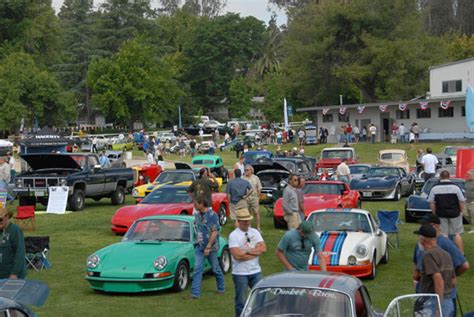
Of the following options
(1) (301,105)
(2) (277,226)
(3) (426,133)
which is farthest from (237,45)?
(2) (277,226)

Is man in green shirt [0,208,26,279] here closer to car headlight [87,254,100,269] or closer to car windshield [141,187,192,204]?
car headlight [87,254,100,269]

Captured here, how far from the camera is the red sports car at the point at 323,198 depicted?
20.5 m

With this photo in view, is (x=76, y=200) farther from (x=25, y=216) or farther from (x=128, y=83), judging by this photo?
(x=128, y=83)

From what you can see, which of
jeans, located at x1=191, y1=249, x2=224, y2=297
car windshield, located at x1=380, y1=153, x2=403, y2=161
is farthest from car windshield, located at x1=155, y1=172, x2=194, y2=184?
car windshield, located at x1=380, y1=153, x2=403, y2=161

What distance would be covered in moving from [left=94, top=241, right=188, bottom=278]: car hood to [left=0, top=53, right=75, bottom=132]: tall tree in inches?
2187

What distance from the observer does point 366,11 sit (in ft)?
230

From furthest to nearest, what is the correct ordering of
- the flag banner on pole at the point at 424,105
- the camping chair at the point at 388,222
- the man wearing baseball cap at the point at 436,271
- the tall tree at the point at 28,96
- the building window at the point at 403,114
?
the tall tree at the point at 28,96 < the building window at the point at 403,114 < the flag banner on pole at the point at 424,105 < the camping chair at the point at 388,222 < the man wearing baseball cap at the point at 436,271

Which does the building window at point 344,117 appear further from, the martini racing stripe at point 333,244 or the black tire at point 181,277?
the black tire at point 181,277

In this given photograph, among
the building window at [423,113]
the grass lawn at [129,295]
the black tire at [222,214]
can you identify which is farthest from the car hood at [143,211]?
the building window at [423,113]

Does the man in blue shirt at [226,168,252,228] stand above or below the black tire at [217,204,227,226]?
above

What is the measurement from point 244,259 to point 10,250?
2.97 metres

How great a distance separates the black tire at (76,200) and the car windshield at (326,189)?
7642mm

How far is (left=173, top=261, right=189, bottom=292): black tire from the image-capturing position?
1291 cm

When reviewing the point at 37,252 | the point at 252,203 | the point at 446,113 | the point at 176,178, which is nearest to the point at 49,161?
the point at 176,178
